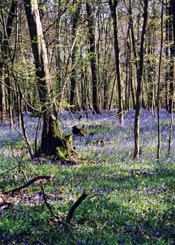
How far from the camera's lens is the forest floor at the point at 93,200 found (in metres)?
5.61

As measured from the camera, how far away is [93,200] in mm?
7188

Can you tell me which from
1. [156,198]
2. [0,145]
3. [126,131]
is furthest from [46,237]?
[126,131]

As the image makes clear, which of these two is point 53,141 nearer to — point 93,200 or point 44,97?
point 44,97

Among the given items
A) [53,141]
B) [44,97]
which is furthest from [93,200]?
[44,97]

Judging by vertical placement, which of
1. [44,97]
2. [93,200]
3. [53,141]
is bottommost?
[93,200]

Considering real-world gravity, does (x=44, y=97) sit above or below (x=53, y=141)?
above

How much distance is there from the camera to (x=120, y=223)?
619 cm

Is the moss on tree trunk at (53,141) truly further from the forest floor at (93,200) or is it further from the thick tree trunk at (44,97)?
the forest floor at (93,200)

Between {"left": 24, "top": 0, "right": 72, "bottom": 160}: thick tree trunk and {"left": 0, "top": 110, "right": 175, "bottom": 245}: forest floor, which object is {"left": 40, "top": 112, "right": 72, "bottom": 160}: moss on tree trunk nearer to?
{"left": 24, "top": 0, "right": 72, "bottom": 160}: thick tree trunk

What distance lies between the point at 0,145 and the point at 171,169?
686cm

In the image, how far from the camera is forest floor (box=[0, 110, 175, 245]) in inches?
221

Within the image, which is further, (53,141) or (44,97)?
(53,141)

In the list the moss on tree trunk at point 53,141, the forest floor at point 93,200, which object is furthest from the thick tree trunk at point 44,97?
the forest floor at point 93,200

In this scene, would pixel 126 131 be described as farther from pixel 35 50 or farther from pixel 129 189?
pixel 129 189
